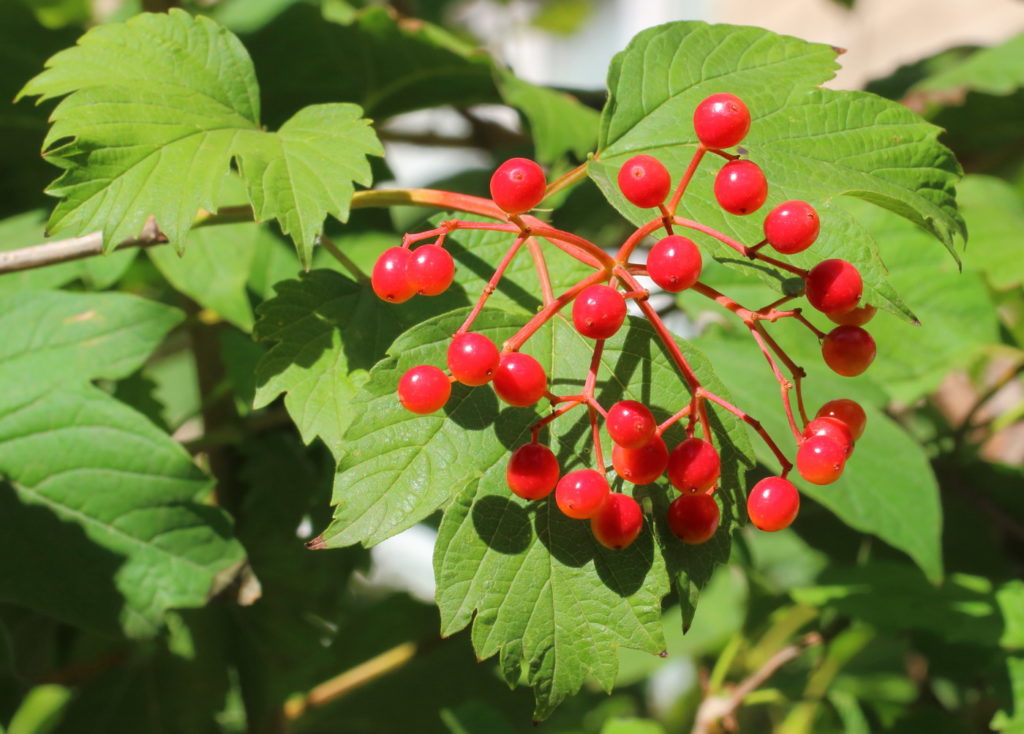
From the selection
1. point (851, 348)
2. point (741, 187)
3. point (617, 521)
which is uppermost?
point (741, 187)

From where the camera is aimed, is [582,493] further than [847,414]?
No

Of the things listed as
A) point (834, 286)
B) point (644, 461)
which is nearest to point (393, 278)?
point (644, 461)

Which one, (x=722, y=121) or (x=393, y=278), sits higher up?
(x=722, y=121)

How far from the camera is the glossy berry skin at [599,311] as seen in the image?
0.73 m

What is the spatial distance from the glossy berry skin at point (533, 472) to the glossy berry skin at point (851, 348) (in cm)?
25

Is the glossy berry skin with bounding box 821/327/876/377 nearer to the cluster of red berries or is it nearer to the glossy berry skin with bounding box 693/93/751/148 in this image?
the cluster of red berries

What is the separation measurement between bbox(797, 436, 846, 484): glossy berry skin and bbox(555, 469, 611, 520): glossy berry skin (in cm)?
17

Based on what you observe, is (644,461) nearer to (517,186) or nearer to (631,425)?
(631,425)

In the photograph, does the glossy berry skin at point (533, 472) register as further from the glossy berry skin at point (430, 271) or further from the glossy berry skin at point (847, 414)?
the glossy berry skin at point (847, 414)

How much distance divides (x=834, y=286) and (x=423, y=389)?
13.1 inches

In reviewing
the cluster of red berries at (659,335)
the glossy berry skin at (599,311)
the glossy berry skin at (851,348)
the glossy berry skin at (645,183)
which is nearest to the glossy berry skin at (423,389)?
the cluster of red berries at (659,335)

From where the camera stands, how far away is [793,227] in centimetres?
77

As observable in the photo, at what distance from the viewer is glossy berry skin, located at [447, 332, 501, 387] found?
2.40ft

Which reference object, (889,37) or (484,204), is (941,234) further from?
(889,37)
